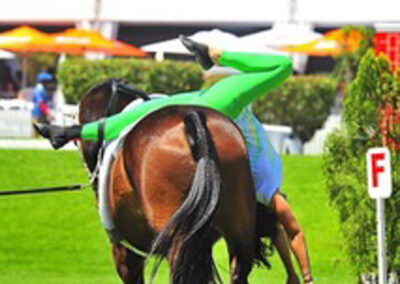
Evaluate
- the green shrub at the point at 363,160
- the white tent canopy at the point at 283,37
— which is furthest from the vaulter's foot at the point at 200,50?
the white tent canopy at the point at 283,37

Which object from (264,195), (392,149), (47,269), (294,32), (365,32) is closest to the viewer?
(264,195)

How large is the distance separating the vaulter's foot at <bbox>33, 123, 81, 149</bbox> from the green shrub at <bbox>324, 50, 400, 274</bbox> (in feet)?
14.1

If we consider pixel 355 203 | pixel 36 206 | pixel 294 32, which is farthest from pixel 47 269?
pixel 294 32

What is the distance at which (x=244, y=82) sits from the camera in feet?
24.4

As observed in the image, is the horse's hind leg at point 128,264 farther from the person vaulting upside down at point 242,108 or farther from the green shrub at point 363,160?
the green shrub at point 363,160

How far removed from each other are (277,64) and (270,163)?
0.64 meters

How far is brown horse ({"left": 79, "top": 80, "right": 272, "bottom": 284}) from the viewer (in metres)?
6.50

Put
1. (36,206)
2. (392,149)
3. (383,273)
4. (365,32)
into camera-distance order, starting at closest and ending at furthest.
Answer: (383,273) → (392,149) → (365,32) → (36,206)

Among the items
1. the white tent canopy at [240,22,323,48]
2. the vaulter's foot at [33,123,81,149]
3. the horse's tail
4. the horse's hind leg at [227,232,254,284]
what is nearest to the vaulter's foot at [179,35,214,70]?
the vaulter's foot at [33,123,81,149]

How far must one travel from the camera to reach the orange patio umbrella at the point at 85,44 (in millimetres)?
32500

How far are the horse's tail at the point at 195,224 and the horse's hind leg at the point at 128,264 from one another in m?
1.45

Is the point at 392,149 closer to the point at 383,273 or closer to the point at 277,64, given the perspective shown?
the point at 383,273

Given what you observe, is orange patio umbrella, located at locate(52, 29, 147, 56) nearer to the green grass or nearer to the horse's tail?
the green grass

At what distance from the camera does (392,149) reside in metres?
10.9
